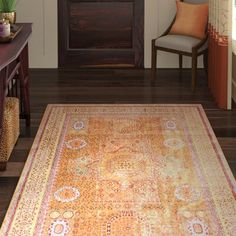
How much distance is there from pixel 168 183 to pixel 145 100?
2121mm

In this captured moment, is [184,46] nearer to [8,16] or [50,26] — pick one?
[50,26]

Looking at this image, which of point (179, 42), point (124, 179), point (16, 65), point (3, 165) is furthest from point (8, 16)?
point (179, 42)

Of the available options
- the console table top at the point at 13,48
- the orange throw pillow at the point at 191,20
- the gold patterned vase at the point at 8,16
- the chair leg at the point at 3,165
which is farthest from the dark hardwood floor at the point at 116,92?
the gold patterned vase at the point at 8,16

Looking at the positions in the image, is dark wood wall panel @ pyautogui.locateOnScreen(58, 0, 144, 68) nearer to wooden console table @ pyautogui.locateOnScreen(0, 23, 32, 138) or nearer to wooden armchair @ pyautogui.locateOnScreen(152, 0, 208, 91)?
→ wooden armchair @ pyautogui.locateOnScreen(152, 0, 208, 91)

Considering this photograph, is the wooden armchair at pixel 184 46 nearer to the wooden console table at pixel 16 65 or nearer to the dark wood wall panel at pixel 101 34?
the dark wood wall panel at pixel 101 34

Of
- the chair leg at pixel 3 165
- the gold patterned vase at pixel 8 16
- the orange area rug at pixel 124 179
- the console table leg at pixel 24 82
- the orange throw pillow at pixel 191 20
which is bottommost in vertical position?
the orange area rug at pixel 124 179

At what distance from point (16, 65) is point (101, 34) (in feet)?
9.20

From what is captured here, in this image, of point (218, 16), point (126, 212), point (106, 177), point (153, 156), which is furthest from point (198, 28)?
point (126, 212)

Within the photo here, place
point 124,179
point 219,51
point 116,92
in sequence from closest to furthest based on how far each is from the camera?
point 124,179, point 219,51, point 116,92

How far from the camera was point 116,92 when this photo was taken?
20.7 ft

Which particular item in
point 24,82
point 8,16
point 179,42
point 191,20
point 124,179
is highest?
point 8,16

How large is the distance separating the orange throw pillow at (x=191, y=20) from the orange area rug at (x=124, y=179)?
1.37 metres

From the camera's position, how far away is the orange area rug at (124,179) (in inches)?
134

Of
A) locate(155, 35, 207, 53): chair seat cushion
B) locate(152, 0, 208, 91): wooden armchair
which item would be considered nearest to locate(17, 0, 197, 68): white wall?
locate(152, 0, 208, 91): wooden armchair
